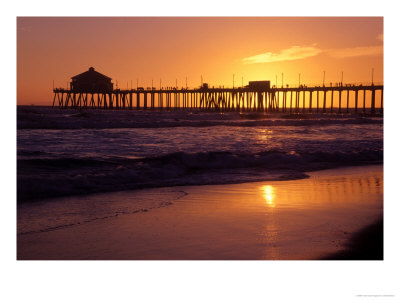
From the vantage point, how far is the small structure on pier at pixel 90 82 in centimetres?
6212

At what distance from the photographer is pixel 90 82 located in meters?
62.1

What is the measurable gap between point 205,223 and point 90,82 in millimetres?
59551

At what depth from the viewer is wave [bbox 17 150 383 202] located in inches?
310

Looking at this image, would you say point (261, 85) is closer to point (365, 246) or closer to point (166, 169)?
point (166, 169)

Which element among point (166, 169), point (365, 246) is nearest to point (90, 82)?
point (166, 169)

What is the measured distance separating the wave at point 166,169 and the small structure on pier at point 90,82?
174ft

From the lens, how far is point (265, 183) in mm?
8570

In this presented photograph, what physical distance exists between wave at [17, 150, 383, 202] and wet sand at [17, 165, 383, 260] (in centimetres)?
82

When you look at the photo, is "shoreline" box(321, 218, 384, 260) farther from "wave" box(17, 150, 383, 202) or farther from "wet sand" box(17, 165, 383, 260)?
"wave" box(17, 150, 383, 202)

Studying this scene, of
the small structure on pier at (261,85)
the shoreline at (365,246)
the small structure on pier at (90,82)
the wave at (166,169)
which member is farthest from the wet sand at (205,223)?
the small structure on pier at (90,82)

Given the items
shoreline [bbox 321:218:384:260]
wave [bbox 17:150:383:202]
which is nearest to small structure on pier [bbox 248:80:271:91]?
wave [bbox 17:150:383:202]

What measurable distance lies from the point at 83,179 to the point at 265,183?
341cm
